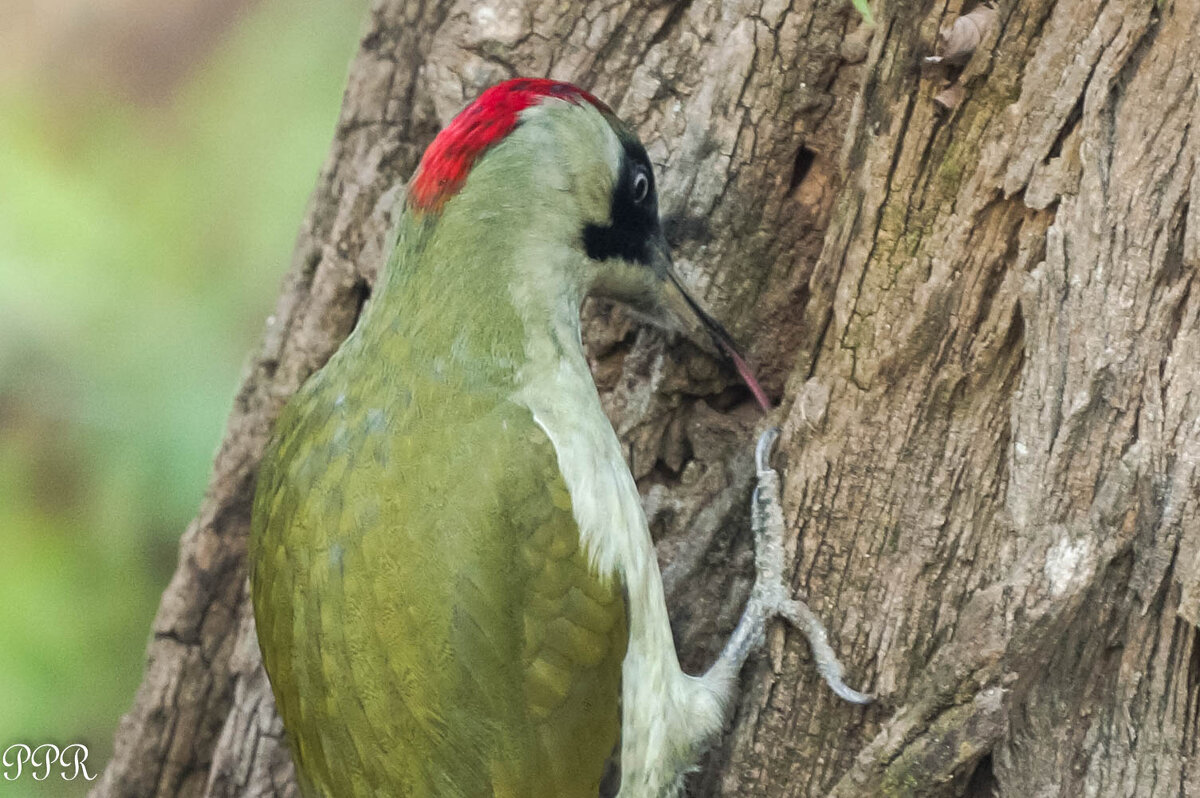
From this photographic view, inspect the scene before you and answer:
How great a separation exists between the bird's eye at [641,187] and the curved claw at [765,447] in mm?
461

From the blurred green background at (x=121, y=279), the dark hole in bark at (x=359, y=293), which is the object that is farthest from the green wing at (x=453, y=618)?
the blurred green background at (x=121, y=279)

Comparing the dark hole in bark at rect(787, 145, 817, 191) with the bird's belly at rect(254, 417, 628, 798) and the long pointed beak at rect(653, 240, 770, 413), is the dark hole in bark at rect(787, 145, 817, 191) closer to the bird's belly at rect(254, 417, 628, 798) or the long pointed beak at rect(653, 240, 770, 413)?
the long pointed beak at rect(653, 240, 770, 413)

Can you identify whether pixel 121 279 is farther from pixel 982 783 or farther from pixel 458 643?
pixel 982 783

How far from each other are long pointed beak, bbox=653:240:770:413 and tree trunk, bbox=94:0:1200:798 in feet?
0.22

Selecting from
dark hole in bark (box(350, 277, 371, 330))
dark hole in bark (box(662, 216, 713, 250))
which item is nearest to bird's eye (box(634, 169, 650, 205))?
dark hole in bark (box(662, 216, 713, 250))

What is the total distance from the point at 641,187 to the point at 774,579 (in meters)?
0.72

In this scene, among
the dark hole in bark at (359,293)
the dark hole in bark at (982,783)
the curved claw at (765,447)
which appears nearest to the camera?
the dark hole in bark at (982,783)

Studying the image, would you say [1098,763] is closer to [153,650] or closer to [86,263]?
[153,650]

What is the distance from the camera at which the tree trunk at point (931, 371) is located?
5.24 feet

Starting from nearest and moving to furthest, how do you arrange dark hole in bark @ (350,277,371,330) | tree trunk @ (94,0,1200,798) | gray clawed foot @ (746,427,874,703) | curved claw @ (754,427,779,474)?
1. tree trunk @ (94,0,1200,798)
2. gray clawed foot @ (746,427,874,703)
3. curved claw @ (754,427,779,474)
4. dark hole in bark @ (350,277,371,330)

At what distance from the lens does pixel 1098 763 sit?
5.49 ft

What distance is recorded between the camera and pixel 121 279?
3.18 metres

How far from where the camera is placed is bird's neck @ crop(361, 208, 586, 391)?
6.17 ft

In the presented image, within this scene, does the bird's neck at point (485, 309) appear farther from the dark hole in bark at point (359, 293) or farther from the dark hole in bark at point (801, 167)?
the dark hole in bark at point (359, 293)
